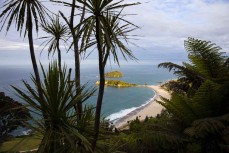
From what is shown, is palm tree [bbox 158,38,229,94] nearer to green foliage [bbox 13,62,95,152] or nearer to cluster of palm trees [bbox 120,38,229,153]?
cluster of palm trees [bbox 120,38,229,153]

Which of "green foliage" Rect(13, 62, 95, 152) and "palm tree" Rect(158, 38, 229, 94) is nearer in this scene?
"green foliage" Rect(13, 62, 95, 152)

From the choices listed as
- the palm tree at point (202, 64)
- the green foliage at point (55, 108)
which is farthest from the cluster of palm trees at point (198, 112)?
the green foliage at point (55, 108)

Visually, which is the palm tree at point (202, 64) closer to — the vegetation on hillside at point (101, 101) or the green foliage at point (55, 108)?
the vegetation on hillside at point (101, 101)

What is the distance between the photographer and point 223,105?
5.41 meters

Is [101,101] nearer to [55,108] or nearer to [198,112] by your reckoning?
[55,108]

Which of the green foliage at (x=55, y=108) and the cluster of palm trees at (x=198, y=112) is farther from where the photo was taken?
the cluster of palm trees at (x=198, y=112)

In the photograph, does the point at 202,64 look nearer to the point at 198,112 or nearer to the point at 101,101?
the point at 198,112

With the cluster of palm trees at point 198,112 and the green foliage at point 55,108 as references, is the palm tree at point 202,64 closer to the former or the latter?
the cluster of palm trees at point 198,112

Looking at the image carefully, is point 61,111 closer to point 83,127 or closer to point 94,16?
point 83,127

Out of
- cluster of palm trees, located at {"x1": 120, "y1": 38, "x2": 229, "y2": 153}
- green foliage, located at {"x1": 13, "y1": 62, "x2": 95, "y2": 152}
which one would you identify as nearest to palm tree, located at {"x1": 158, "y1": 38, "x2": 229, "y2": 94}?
cluster of palm trees, located at {"x1": 120, "y1": 38, "x2": 229, "y2": 153}

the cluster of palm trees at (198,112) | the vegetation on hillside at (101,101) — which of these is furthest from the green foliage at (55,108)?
the cluster of palm trees at (198,112)

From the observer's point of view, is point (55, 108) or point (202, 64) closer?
point (55, 108)

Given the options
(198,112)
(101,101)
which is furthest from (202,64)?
(101,101)

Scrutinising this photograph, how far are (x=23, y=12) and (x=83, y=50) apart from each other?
3.62 m
